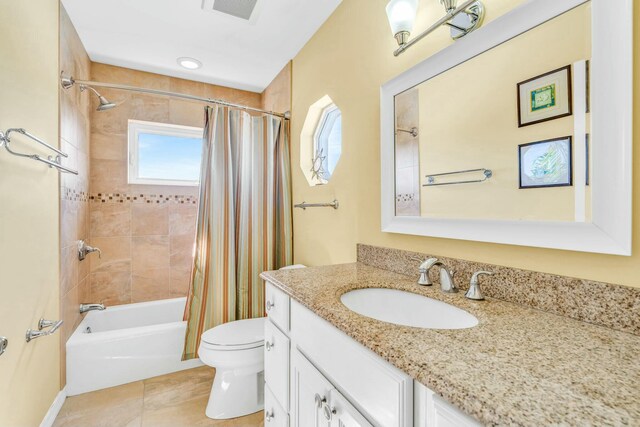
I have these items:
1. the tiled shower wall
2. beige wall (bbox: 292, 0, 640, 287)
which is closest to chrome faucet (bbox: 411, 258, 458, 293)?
beige wall (bbox: 292, 0, 640, 287)

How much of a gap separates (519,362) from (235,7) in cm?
210

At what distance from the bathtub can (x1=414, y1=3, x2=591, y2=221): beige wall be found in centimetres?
194

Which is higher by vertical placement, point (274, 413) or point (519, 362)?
point (519, 362)

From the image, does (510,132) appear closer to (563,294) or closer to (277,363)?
(563,294)

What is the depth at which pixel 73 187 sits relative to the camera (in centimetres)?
196

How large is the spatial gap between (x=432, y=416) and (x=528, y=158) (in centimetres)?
73

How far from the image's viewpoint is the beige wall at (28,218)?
116cm

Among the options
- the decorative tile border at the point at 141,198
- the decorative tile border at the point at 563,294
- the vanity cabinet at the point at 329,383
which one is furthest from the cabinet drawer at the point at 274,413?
the decorative tile border at the point at 141,198

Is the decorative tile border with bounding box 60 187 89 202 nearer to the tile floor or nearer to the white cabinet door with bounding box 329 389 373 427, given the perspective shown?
the tile floor

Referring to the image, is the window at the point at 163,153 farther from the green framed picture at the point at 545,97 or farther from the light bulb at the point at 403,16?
the green framed picture at the point at 545,97

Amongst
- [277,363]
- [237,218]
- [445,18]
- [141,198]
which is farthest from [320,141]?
[141,198]

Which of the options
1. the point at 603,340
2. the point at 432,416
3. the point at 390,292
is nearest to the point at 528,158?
the point at 603,340

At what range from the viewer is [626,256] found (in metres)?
0.68

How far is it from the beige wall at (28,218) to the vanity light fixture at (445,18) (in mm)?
1524
